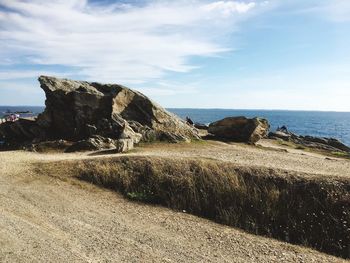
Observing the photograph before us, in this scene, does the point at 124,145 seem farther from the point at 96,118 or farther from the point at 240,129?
the point at 240,129

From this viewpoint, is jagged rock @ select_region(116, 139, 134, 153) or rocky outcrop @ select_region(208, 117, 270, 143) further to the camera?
rocky outcrop @ select_region(208, 117, 270, 143)

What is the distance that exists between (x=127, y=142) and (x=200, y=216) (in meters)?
11.4

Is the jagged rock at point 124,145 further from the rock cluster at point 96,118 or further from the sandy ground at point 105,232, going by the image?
the sandy ground at point 105,232

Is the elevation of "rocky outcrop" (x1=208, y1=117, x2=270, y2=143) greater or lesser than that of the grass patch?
greater

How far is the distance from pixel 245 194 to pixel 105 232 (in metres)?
7.23

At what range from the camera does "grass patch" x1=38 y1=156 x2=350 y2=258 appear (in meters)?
17.3

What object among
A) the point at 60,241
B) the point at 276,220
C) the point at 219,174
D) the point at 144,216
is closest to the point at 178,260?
the point at 60,241

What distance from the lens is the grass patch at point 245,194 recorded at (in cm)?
1734

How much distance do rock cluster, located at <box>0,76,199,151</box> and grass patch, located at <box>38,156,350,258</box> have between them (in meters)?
9.83

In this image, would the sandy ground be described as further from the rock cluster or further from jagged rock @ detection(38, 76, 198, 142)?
jagged rock @ detection(38, 76, 198, 142)

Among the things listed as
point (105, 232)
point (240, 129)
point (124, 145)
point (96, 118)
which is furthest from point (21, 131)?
point (105, 232)

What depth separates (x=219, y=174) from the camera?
21.0 meters

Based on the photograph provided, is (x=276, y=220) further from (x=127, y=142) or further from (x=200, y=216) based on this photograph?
(x=127, y=142)

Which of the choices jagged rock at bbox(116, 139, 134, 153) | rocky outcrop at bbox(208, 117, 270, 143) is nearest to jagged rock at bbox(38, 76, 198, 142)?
rocky outcrop at bbox(208, 117, 270, 143)
